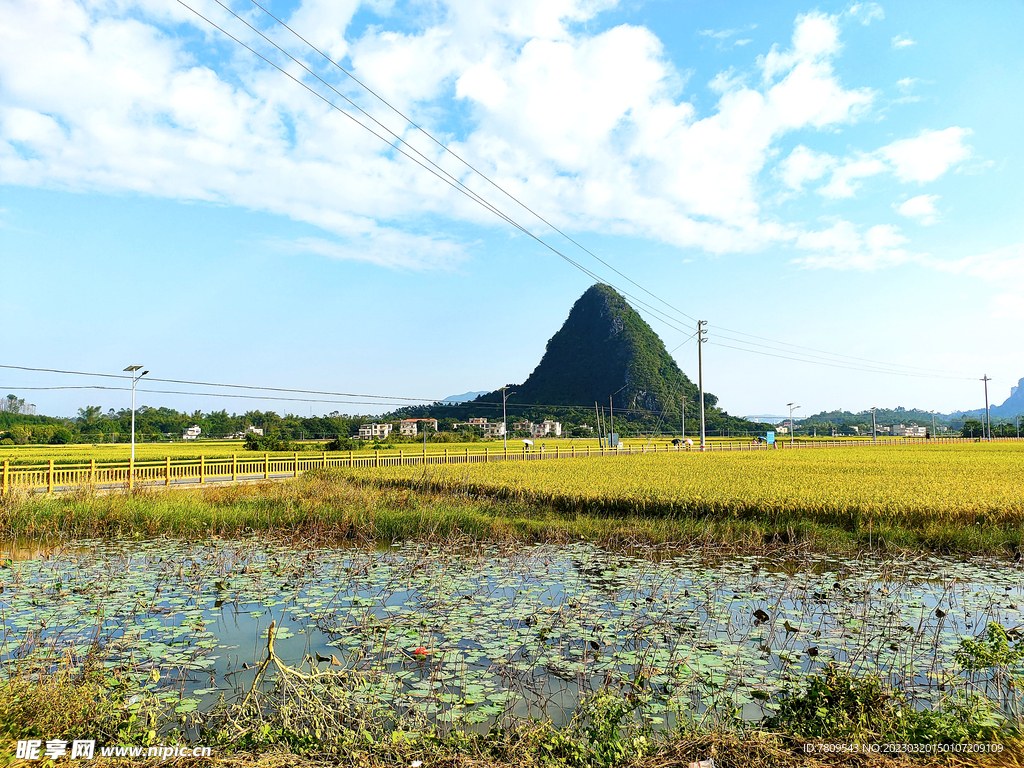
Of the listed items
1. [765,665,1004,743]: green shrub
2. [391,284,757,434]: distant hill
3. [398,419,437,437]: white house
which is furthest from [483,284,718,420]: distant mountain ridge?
[765,665,1004,743]: green shrub

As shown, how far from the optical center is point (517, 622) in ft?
21.0

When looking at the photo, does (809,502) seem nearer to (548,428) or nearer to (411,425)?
(548,428)

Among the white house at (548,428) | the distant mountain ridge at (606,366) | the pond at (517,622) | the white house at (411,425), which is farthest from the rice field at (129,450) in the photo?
the distant mountain ridge at (606,366)

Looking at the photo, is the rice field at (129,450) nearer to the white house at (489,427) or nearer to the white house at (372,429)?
the white house at (489,427)

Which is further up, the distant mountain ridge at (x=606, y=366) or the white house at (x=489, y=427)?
the distant mountain ridge at (x=606, y=366)

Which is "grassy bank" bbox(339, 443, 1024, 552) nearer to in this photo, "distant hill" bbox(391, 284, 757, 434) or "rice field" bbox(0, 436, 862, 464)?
"rice field" bbox(0, 436, 862, 464)

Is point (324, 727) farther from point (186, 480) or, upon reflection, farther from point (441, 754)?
point (186, 480)

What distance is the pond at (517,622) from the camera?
4789mm

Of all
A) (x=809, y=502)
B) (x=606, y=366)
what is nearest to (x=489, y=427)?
(x=606, y=366)

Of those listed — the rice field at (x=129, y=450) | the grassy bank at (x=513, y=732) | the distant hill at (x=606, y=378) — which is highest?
the distant hill at (x=606, y=378)

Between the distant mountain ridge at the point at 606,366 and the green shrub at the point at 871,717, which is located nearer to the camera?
the green shrub at the point at 871,717

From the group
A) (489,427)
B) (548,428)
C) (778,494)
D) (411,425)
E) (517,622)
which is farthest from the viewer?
(411,425)

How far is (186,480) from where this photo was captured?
2262 centimetres

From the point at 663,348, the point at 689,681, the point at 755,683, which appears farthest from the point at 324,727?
the point at 663,348
